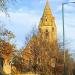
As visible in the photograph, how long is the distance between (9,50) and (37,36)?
535 centimetres

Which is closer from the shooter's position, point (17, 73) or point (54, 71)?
point (54, 71)

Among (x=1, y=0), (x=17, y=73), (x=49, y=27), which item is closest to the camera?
(x=1, y=0)

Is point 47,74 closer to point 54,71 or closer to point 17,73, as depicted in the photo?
point 54,71

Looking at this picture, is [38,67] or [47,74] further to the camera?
[38,67]

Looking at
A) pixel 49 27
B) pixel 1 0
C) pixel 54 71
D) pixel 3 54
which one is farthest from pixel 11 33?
pixel 49 27

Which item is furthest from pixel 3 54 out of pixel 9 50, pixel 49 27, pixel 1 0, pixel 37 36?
pixel 49 27

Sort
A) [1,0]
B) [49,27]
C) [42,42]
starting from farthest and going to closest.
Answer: [49,27] → [42,42] → [1,0]

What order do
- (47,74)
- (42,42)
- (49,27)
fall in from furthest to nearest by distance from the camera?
(49,27)
(42,42)
(47,74)

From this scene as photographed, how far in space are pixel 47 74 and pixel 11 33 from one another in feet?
27.7

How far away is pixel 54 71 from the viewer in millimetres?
63531

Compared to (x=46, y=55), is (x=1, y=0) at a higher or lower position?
higher

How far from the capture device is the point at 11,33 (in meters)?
61.8

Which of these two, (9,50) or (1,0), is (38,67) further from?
(1,0)

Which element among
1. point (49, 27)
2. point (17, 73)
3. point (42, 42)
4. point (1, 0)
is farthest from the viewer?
point (49, 27)
